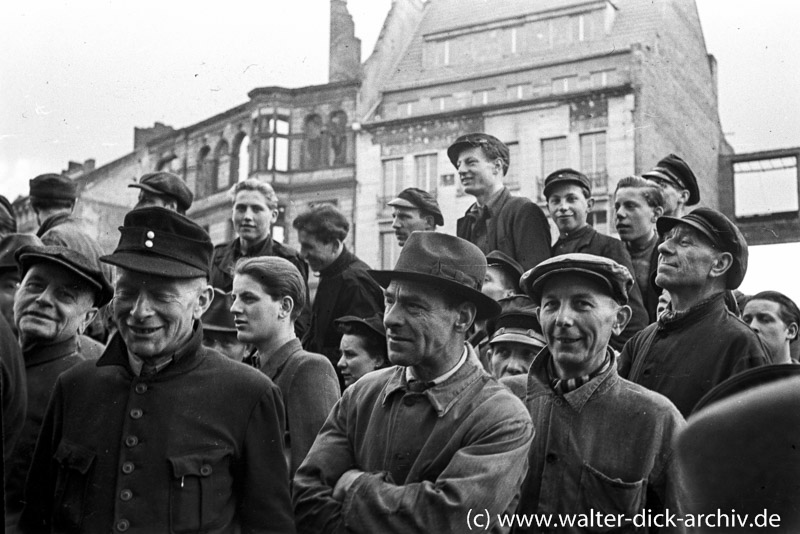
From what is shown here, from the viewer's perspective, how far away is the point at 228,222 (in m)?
23.9

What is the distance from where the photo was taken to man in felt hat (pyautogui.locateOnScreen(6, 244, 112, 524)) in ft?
13.8

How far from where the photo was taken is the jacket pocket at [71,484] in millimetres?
3383

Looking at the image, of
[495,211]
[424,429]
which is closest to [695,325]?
[424,429]

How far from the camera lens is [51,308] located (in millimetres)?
4277

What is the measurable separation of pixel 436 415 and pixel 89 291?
186 cm

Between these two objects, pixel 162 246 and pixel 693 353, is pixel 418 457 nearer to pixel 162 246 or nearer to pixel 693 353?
pixel 162 246

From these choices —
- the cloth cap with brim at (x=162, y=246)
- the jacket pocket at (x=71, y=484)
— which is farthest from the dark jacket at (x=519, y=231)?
the jacket pocket at (x=71, y=484)

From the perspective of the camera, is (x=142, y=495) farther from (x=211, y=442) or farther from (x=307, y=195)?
(x=307, y=195)

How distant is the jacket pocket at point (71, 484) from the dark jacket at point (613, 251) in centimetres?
292

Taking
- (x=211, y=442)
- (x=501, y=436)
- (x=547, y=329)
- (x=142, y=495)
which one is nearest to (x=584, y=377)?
(x=547, y=329)

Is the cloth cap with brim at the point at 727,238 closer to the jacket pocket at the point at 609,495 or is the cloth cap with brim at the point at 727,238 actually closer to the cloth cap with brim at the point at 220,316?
the jacket pocket at the point at 609,495

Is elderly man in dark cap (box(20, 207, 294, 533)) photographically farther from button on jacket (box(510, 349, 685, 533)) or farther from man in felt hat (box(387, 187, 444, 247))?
A: man in felt hat (box(387, 187, 444, 247))

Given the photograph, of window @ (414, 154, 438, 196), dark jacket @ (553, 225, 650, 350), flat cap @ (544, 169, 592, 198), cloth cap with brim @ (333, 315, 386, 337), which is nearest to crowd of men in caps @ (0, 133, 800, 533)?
dark jacket @ (553, 225, 650, 350)

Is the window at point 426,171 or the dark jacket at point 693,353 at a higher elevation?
the window at point 426,171
